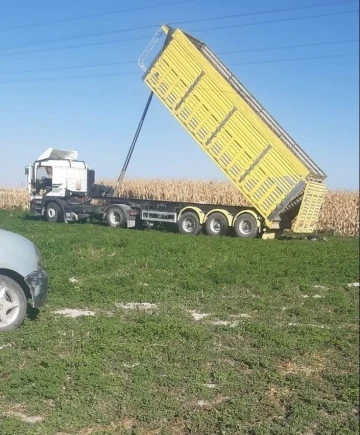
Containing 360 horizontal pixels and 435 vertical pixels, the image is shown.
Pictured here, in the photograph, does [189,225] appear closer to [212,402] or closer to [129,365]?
[129,365]

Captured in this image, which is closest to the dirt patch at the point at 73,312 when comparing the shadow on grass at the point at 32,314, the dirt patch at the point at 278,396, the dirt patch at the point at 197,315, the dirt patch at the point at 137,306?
the shadow on grass at the point at 32,314

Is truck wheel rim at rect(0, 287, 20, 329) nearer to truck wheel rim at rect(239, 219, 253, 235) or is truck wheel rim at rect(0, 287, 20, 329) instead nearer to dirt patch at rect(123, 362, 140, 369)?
dirt patch at rect(123, 362, 140, 369)

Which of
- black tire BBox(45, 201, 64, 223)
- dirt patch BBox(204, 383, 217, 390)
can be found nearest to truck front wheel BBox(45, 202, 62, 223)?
black tire BBox(45, 201, 64, 223)

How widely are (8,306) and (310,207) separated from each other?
1305 centimetres

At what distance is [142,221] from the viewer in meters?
19.1

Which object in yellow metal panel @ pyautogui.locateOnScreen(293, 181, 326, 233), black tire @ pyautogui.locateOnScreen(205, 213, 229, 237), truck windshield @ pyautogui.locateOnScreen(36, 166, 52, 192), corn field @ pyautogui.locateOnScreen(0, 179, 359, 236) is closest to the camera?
truck windshield @ pyautogui.locateOnScreen(36, 166, 52, 192)

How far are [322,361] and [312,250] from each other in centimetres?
882

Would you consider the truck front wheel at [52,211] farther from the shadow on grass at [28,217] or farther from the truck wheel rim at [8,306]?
the truck wheel rim at [8,306]

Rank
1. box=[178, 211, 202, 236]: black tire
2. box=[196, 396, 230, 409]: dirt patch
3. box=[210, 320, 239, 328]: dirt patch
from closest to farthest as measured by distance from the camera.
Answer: box=[196, 396, 230, 409]: dirt patch
box=[210, 320, 239, 328]: dirt patch
box=[178, 211, 202, 236]: black tire

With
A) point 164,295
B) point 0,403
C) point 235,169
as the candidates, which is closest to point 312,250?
point 235,169

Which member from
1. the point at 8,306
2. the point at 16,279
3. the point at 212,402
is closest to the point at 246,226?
the point at 16,279

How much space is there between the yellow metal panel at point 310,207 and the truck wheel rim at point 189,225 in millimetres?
3343

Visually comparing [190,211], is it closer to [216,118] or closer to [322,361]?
[216,118]

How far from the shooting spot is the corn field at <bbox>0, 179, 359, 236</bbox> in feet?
17.4
